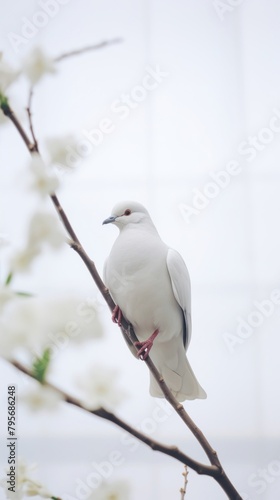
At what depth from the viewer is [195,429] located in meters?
0.53

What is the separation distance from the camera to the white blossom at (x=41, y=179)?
1.09 ft

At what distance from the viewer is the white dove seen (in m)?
0.80

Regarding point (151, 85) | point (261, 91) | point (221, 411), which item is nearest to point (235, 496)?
point (221, 411)

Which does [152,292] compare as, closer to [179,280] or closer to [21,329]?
[179,280]

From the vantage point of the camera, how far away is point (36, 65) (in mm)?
355

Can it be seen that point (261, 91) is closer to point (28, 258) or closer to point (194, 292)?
point (194, 292)

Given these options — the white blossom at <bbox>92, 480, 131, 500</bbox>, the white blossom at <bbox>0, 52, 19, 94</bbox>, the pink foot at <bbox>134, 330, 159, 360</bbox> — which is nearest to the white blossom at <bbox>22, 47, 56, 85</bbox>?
the white blossom at <bbox>0, 52, 19, 94</bbox>

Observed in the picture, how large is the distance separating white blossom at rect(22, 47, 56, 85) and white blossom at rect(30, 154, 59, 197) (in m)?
0.06

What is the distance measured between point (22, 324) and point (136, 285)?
1.80ft

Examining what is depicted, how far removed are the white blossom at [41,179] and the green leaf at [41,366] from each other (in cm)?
9

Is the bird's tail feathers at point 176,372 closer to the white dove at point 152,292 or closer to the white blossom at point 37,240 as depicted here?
the white dove at point 152,292

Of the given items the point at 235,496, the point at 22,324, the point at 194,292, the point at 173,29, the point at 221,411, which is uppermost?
the point at 173,29

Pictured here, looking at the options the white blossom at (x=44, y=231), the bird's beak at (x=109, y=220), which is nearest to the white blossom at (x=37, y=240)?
the white blossom at (x=44, y=231)

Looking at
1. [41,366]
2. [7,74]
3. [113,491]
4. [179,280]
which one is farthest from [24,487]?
[179,280]
